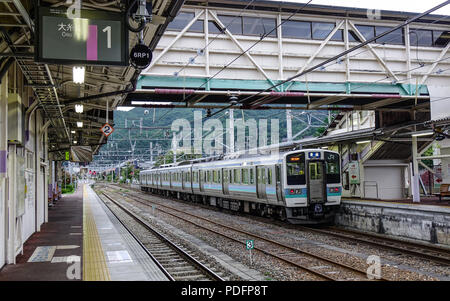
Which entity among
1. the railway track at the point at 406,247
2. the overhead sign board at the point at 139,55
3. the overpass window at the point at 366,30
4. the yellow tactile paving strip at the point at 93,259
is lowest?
the railway track at the point at 406,247

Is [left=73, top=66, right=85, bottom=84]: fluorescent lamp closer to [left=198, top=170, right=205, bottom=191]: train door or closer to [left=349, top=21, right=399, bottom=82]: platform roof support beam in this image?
[left=349, top=21, right=399, bottom=82]: platform roof support beam

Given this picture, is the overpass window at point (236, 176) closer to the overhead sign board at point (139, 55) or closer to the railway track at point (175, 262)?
the railway track at point (175, 262)

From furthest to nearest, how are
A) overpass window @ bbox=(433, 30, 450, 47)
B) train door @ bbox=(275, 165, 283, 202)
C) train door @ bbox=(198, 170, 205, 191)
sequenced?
train door @ bbox=(198, 170, 205, 191) → overpass window @ bbox=(433, 30, 450, 47) → train door @ bbox=(275, 165, 283, 202)

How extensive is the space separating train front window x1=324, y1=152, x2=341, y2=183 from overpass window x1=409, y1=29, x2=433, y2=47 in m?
5.63

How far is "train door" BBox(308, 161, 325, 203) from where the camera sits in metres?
14.3

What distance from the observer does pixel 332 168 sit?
14625 mm

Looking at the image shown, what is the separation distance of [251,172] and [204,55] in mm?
5023

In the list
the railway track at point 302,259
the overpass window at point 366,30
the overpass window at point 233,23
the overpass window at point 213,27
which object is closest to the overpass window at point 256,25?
the overpass window at point 233,23

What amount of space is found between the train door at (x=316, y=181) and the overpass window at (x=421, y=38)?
20.4 feet

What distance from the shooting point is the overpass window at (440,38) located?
16.8 meters

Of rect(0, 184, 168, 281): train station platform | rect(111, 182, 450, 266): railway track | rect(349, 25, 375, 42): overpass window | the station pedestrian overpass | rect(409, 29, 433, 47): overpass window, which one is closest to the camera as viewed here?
rect(0, 184, 168, 281): train station platform

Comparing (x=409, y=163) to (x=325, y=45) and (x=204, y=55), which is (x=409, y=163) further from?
(x=204, y=55)

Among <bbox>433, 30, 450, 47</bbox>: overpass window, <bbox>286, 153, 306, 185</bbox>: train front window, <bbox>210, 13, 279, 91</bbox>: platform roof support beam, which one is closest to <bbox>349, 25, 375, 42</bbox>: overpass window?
<bbox>433, 30, 450, 47</bbox>: overpass window
